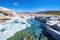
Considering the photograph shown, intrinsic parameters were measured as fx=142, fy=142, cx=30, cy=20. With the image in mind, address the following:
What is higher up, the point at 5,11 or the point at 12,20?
the point at 5,11

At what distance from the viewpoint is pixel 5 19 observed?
2030cm

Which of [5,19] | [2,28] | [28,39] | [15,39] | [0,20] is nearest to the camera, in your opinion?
[28,39]

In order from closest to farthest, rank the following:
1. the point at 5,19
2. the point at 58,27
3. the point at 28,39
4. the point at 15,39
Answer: the point at 28,39
the point at 15,39
the point at 58,27
the point at 5,19

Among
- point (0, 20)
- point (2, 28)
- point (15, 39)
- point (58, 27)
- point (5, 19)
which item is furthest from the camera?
point (5, 19)

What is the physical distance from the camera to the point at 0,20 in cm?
1867

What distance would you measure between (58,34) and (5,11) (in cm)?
1122

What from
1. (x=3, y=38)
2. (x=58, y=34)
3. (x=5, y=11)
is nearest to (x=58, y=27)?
(x=58, y=34)

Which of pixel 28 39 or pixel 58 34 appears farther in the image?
pixel 58 34

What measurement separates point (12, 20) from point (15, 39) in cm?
1022

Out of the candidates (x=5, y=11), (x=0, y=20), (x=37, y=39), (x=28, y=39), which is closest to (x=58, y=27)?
(x=37, y=39)

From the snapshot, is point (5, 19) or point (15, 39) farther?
point (5, 19)

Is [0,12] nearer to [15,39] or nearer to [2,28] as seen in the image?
[2,28]

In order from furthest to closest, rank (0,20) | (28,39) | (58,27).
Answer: (0,20)
(58,27)
(28,39)

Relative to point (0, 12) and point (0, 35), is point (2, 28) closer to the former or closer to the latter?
point (0, 35)
